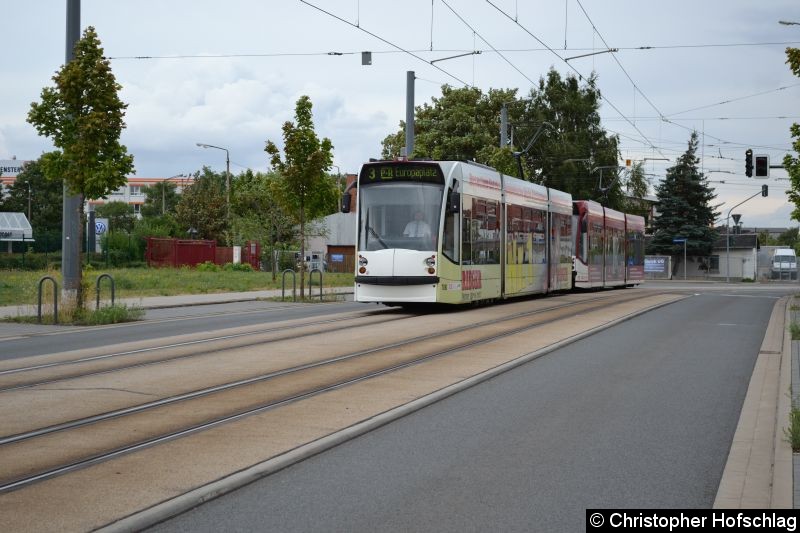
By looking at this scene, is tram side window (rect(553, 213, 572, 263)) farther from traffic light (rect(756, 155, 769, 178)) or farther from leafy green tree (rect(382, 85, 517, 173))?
leafy green tree (rect(382, 85, 517, 173))

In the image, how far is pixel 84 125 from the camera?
1992cm

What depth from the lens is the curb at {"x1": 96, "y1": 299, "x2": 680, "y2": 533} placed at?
550 centimetres

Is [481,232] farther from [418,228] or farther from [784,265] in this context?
[784,265]

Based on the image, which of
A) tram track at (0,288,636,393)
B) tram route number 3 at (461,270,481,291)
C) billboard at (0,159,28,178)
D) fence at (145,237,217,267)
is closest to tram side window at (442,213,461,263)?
tram route number 3 at (461,270,481,291)

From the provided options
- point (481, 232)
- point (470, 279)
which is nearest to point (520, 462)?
point (470, 279)

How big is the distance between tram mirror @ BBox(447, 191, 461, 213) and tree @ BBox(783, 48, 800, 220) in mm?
8081

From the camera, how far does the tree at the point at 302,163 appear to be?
99.0 feet

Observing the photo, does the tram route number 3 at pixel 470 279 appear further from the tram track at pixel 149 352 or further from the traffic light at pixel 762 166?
the traffic light at pixel 762 166

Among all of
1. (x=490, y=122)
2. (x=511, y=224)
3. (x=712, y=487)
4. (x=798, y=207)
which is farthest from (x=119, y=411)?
(x=490, y=122)

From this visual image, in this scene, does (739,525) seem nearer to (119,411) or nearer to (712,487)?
(712,487)

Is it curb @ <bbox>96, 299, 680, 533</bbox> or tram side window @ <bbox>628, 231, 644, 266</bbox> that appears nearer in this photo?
curb @ <bbox>96, 299, 680, 533</bbox>

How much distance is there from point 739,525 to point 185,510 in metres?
3.15

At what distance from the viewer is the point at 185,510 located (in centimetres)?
577

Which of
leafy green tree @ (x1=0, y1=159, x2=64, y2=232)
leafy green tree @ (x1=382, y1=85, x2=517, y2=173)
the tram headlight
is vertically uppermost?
leafy green tree @ (x1=382, y1=85, x2=517, y2=173)
